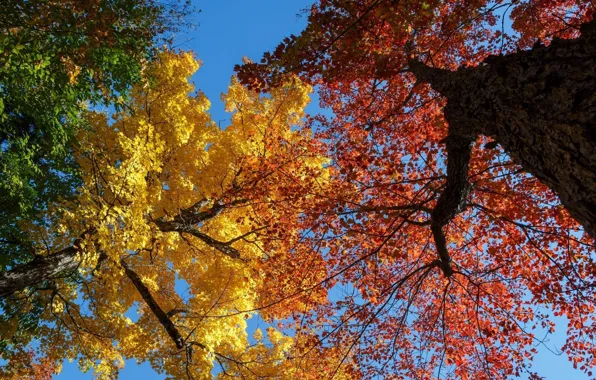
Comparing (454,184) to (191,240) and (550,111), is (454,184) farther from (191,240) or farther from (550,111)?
(191,240)

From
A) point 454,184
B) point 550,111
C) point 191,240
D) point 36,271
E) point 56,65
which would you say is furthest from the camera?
point 191,240

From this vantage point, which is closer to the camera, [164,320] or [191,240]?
[164,320]

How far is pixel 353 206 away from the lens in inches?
263

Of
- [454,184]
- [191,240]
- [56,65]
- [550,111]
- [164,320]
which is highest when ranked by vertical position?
[56,65]

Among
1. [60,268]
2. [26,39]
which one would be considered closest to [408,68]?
[26,39]

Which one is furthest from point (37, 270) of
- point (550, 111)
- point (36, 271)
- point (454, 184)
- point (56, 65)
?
point (550, 111)

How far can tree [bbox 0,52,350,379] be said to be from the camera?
800cm

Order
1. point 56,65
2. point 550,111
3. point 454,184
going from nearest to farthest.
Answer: point 550,111 → point 454,184 → point 56,65

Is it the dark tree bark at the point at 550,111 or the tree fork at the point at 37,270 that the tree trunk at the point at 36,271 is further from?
the dark tree bark at the point at 550,111

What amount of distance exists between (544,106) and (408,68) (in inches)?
165

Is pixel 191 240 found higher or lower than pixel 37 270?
higher

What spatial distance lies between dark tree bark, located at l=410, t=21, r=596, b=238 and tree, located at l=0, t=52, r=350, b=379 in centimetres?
462

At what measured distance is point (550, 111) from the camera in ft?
8.28

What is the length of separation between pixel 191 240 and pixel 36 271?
4386 mm
